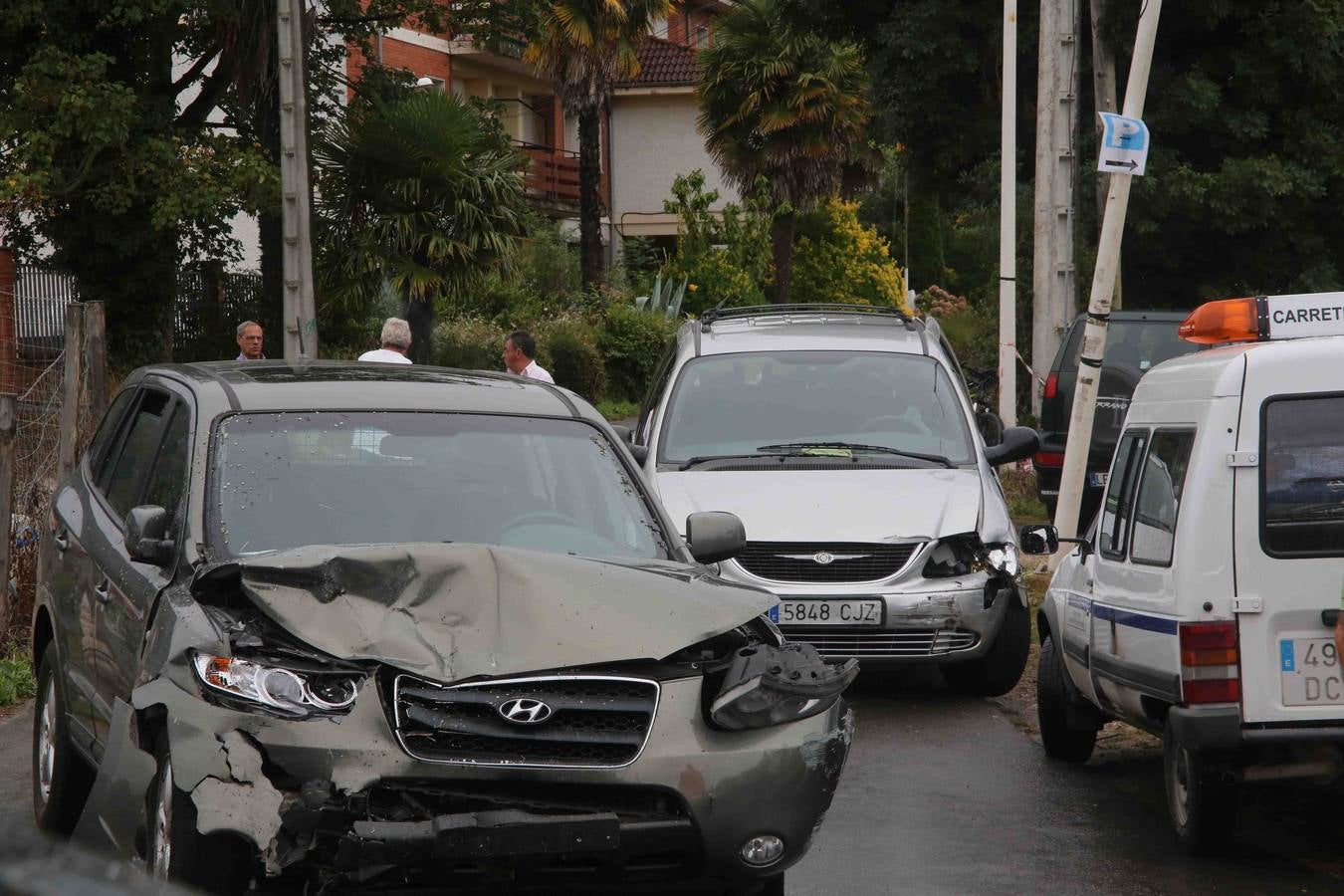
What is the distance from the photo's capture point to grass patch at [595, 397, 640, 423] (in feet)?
104

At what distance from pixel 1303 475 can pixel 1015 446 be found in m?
3.82

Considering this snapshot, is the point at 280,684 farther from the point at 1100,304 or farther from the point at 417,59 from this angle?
the point at 417,59

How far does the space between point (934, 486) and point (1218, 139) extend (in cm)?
1409

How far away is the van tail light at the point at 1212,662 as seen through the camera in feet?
18.5

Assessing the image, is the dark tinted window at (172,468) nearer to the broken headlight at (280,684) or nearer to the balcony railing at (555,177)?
the broken headlight at (280,684)

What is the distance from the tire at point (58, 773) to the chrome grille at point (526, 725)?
84.2 inches

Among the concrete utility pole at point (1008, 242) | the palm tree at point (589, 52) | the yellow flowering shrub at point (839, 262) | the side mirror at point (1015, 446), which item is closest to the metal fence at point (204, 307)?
the palm tree at point (589, 52)

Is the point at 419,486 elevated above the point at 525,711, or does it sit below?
above

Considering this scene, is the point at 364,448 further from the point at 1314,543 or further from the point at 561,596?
the point at 1314,543

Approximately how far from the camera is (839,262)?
53969 millimetres

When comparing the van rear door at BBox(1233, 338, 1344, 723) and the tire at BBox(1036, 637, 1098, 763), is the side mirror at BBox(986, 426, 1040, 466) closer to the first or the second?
the tire at BBox(1036, 637, 1098, 763)

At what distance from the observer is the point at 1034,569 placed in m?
13.3

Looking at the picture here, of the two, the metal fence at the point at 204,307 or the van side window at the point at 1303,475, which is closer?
the van side window at the point at 1303,475

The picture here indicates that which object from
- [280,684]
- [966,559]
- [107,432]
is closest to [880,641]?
[966,559]
